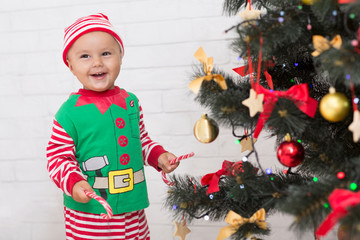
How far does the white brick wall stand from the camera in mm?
1615

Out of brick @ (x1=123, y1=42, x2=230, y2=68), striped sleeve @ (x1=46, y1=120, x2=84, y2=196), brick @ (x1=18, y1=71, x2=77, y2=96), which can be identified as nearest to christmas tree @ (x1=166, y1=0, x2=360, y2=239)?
striped sleeve @ (x1=46, y1=120, x2=84, y2=196)

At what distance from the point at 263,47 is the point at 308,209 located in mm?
283

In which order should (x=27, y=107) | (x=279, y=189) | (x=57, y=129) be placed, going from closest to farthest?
(x=279, y=189)
(x=57, y=129)
(x=27, y=107)

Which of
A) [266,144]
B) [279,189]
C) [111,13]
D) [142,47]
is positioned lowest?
[266,144]

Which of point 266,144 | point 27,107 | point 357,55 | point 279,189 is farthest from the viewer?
point 27,107

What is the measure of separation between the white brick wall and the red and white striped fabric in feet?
1.66

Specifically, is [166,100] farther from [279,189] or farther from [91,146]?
[279,189]

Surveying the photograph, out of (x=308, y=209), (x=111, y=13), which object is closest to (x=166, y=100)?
(x=111, y=13)

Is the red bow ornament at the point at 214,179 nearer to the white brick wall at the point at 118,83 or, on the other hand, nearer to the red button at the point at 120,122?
the red button at the point at 120,122

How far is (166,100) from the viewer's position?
1.66m

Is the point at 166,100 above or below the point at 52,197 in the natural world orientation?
above

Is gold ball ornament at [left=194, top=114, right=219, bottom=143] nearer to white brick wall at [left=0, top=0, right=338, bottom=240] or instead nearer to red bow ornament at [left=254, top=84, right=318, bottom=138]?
red bow ornament at [left=254, top=84, right=318, bottom=138]

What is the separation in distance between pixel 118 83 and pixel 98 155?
0.60 meters

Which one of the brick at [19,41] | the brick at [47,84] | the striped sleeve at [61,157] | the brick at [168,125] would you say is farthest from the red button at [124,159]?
the brick at [19,41]
